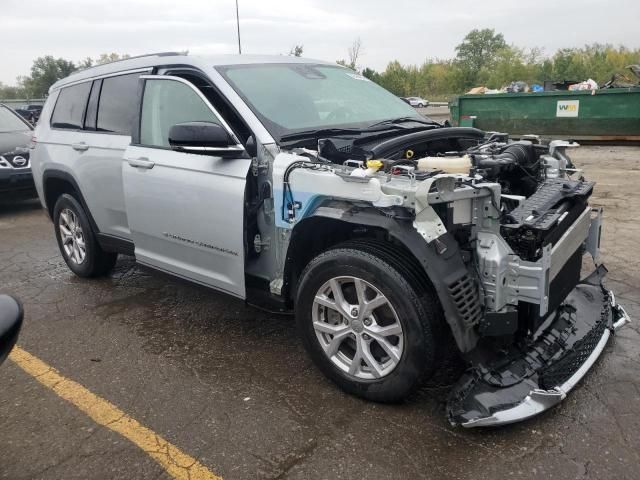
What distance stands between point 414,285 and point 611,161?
9.85 metres

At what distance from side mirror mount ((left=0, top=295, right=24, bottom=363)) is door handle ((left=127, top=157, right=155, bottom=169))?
6.46 ft

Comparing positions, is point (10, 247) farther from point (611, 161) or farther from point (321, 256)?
point (611, 161)

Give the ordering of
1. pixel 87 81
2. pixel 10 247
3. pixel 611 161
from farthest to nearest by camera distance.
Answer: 1. pixel 611 161
2. pixel 10 247
3. pixel 87 81

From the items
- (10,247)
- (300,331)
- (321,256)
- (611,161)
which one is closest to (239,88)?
(321,256)

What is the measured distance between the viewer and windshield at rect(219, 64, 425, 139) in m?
3.52

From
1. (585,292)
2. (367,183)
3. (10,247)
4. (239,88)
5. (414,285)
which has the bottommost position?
(10,247)

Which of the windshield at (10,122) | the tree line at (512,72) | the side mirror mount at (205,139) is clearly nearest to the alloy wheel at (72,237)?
the side mirror mount at (205,139)

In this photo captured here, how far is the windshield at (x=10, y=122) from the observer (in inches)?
357

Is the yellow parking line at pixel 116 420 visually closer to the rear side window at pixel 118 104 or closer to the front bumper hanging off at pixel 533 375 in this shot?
the front bumper hanging off at pixel 533 375

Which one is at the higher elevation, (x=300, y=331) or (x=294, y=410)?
(x=300, y=331)

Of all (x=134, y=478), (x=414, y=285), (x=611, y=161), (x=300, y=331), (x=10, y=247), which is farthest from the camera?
(x=611, y=161)

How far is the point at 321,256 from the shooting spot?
2.95m

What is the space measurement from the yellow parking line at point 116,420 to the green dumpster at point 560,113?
10828 mm

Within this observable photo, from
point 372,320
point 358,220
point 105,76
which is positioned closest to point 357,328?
point 372,320
